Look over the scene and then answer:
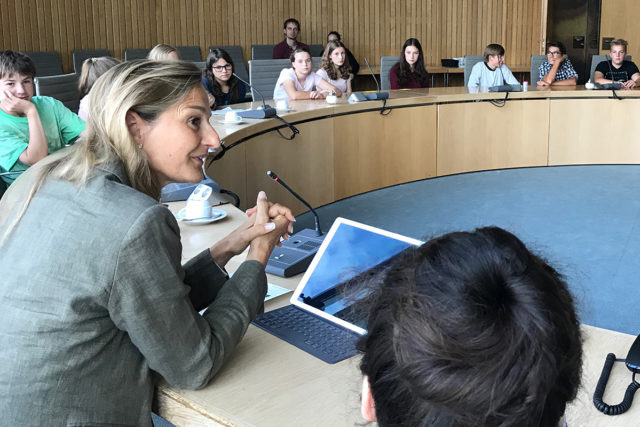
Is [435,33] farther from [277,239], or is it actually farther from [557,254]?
[277,239]

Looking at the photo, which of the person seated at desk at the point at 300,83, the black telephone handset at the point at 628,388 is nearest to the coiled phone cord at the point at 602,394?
the black telephone handset at the point at 628,388

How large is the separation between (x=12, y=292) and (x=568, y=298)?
2.75 ft

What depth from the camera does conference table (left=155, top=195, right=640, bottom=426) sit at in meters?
1.05

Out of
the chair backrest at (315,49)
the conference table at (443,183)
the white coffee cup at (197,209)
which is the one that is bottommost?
the conference table at (443,183)

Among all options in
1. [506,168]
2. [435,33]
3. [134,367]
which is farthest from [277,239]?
[435,33]

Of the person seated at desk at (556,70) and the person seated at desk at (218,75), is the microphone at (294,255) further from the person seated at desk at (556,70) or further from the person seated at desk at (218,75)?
the person seated at desk at (556,70)

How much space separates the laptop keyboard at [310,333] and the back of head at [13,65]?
2105 millimetres

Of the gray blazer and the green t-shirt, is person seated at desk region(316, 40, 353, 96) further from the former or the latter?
the gray blazer

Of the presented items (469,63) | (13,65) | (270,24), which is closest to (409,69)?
(469,63)

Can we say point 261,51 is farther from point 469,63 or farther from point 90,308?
point 90,308

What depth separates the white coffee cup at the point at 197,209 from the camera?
2.02 metres

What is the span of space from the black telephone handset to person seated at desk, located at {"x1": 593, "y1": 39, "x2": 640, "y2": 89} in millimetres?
6002

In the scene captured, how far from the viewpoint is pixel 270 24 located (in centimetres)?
910

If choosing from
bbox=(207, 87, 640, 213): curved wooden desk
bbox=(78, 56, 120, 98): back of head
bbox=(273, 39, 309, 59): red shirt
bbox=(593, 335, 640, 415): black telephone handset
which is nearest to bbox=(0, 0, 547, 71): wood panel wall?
bbox=(273, 39, 309, 59): red shirt
